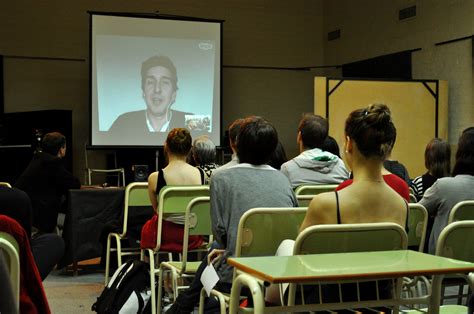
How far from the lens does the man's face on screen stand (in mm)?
10031

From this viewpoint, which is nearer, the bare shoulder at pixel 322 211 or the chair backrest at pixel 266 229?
the bare shoulder at pixel 322 211

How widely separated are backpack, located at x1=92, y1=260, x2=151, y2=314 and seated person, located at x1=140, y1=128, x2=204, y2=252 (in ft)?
0.65

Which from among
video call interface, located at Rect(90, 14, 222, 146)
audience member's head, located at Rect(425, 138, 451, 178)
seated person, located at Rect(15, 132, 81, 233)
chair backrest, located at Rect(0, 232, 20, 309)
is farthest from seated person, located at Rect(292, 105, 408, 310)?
video call interface, located at Rect(90, 14, 222, 146)

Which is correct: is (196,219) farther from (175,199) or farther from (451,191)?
(451,191)

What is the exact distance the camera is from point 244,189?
8.80 feet

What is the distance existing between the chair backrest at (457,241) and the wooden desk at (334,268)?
0.37 m

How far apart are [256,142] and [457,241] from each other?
909 mm

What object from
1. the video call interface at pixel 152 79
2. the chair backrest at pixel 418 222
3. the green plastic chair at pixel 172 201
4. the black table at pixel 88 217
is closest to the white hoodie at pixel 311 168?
the green plastic chair at pixel 172 201

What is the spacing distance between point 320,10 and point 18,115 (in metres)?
5.61

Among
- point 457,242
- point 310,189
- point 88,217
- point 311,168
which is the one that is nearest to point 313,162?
point 311,168

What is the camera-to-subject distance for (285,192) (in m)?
2.74

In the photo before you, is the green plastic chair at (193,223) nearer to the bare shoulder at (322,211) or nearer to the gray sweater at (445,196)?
the gray sweater at (445,196)

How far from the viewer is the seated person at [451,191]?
3.39m

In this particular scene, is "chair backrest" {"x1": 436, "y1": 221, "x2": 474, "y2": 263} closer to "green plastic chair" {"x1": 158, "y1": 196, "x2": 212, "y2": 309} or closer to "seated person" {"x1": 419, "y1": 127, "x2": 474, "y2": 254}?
"seated person" {"x1": 419, "y1": 127, "x2": 474, "y2": 254}
